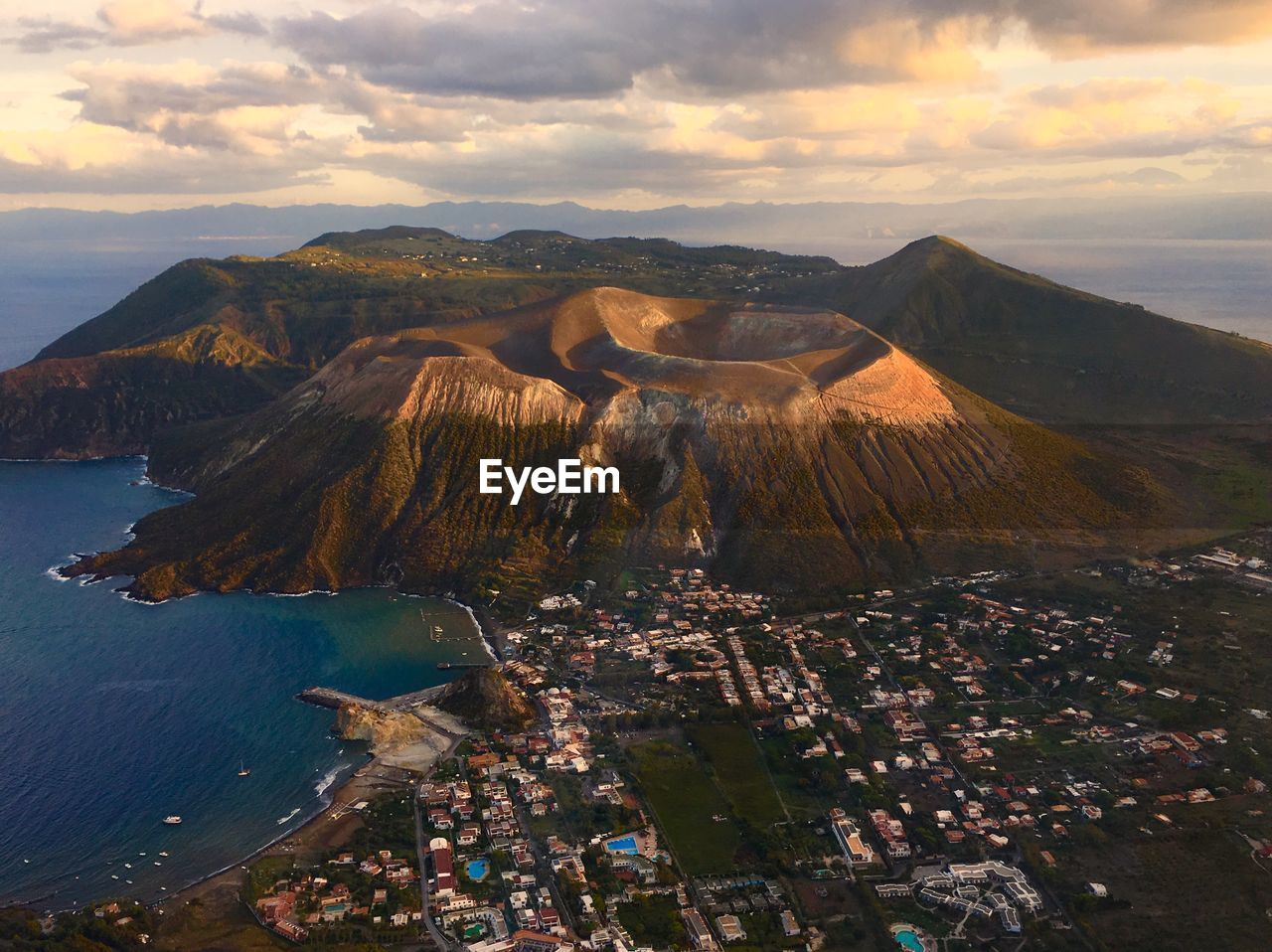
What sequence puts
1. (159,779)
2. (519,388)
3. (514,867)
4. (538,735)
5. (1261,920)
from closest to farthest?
1. (1261,920)
2. (514,867)
3. (159,779)
4. (538,735)
5. (519,388)

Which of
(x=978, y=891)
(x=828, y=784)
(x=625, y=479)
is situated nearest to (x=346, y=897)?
(x=828, y=784)

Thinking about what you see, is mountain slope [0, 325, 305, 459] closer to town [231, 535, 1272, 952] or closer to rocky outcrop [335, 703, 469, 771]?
town [231, 535, 1272, 952]

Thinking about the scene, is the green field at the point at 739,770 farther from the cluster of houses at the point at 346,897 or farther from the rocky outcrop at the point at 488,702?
the cluster of houses at the point at 346,897

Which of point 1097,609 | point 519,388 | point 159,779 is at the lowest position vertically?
point 159,779

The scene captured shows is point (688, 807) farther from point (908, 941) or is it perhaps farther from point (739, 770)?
point (908, 941)

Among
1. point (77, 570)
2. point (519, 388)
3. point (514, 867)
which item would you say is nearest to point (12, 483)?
point (77, 570)

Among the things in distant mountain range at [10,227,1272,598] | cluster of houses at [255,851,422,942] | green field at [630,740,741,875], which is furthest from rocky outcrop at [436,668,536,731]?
distant mountain range at [10,227,1272,598]

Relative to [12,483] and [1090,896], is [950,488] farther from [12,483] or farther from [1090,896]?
[12,483]
